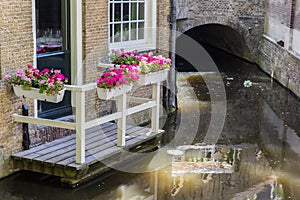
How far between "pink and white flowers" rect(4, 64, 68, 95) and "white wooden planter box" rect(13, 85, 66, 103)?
0.04 meters

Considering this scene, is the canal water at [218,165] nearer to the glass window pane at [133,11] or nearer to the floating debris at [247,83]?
the floating debris at [247,83]

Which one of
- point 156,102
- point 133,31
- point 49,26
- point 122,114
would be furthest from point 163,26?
point 122,114

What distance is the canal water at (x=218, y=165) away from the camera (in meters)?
6.54

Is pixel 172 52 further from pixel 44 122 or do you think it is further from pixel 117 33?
pixel 44 122

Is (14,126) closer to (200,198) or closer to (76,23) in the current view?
(76,23)

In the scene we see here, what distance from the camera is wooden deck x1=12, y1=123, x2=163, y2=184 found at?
6555mm

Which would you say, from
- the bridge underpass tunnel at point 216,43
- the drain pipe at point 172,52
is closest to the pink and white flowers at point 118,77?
the drain pipe at point 172,52

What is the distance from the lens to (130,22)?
9078 millimetres

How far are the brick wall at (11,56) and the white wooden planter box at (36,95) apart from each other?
0.56 feet

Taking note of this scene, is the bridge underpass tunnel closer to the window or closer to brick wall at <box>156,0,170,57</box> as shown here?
brick wall at <box>156,0,170,57</box>

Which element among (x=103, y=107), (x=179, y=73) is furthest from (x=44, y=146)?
(x=179, y=73)

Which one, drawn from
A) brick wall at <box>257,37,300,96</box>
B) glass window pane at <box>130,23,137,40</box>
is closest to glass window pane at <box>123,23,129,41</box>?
glass window pane at <box>130,23,137,40</box>

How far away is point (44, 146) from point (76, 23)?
1.83m

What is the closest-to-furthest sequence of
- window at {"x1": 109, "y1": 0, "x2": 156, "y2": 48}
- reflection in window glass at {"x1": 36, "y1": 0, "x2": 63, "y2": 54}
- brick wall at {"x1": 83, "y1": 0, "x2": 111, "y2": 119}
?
reflection in window glass at {"x1": 36, "y1": 0, "x2": 63, "y2": 54}, brick wall at {"x1": 83, "y1": 0, "x2": 111, "y2": 119}, window at {"x1": 109, "y1": 0, "x2": 156, "y2": 48}
